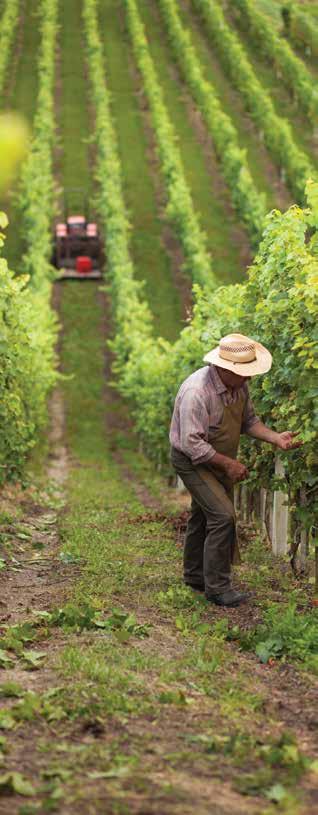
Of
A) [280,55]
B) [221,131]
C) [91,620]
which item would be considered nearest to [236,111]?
[280,55]

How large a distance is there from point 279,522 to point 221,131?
153 ft

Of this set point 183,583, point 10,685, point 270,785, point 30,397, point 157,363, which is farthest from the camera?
point 157,363

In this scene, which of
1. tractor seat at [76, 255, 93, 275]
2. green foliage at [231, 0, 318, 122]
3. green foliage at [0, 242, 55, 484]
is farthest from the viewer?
green foliage at [231, 0, 318, 122]

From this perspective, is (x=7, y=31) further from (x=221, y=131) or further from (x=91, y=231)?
(x=91, y=231)

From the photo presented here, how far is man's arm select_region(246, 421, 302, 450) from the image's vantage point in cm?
863

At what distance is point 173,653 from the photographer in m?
6.90

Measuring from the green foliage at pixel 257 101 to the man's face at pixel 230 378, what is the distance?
123ft

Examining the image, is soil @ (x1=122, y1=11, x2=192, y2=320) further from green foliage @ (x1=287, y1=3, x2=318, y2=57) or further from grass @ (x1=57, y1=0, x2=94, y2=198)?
green foliage @ (x1=287, y1=3, x2=318, y2=57)

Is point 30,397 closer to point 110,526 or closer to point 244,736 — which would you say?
point 110,526

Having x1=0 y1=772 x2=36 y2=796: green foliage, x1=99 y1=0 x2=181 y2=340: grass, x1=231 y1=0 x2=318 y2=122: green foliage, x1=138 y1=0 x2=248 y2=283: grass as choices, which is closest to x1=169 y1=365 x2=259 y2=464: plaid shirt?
x1=0 y1=772 x2=36 y2=796: green foliage

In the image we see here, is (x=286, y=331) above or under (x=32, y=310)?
above

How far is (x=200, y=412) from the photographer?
8492 mm

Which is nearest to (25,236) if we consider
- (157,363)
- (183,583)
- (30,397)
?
(157,363)

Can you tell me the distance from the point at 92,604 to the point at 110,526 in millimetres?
5728
